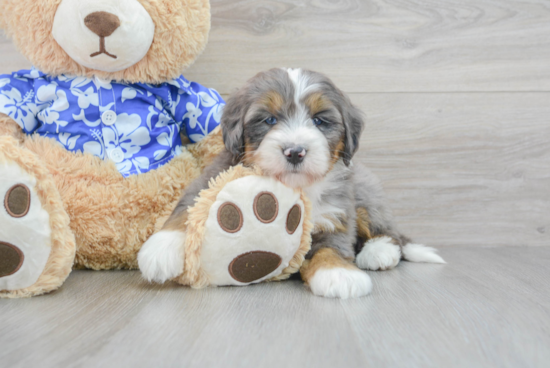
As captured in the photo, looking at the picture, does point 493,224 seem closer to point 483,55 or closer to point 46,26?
point 483,55

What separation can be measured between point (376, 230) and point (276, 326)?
1096 mm

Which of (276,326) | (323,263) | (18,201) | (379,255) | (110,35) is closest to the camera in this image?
(276,326)

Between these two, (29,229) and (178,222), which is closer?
(29,229)

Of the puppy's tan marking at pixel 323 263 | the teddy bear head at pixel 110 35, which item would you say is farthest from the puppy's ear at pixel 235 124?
the puppy's tan marking at pixel 323 263

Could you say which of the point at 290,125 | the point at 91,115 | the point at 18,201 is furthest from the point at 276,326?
the point at 91,115

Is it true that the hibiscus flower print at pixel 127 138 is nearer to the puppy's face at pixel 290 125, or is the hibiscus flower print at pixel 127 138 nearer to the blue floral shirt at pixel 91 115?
the blue floral shirt at pixel 91 115

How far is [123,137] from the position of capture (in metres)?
1.96

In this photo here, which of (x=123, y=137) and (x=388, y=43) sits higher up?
(x=388, y=43)

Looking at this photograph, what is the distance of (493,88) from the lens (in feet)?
8.63

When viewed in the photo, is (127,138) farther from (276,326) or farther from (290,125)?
(276,326)

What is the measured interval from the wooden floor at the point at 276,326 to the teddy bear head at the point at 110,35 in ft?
2.80

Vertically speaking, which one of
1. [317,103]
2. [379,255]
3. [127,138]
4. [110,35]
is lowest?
[379,255]

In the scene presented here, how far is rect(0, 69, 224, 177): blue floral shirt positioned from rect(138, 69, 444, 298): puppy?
35 cm

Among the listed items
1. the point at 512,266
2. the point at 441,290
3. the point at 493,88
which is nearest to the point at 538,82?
the point at 493,88
